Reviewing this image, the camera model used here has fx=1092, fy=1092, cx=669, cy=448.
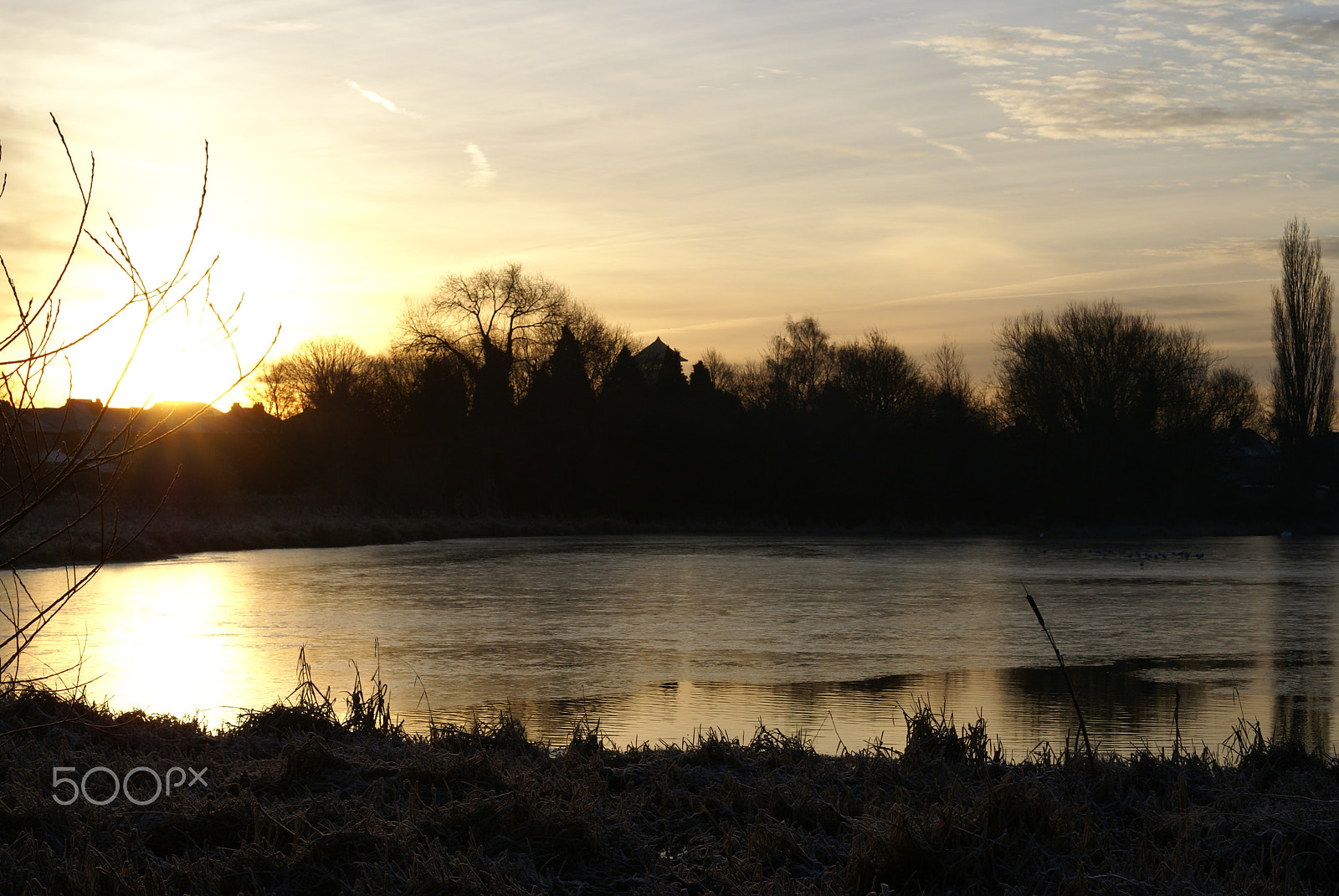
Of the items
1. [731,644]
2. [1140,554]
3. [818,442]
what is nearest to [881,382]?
[818,442]

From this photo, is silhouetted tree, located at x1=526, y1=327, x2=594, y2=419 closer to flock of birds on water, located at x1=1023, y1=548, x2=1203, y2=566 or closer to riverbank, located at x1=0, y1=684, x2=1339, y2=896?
flock of birds on water, located at x1=1023, y1=548, x2=1203, y2=566

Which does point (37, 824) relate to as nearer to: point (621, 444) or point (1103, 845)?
point (1103, 845)

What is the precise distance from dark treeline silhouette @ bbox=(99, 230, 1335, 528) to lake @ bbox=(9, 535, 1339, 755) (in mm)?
20171

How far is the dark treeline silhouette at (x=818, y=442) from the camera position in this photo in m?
41.8

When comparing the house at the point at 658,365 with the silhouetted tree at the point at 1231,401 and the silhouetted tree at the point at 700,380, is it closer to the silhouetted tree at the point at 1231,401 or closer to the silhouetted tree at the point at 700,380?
the silhouetted tree at the point at 700,380

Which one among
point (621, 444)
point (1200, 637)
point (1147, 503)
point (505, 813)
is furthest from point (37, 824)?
point (1147, 503)

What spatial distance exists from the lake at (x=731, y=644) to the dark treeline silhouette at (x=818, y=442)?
66.2 ft

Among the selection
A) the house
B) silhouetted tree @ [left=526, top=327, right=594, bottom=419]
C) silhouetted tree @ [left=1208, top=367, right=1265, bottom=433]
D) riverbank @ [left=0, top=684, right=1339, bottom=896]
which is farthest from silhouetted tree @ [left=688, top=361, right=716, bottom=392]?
riverbank @ [left=0, top=684, right=1339, bottom=896]

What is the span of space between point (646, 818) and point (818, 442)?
39.8 m

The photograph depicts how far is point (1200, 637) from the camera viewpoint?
11.5 m

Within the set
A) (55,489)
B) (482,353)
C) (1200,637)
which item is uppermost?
(482,353)

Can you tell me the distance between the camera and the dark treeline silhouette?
4178cm

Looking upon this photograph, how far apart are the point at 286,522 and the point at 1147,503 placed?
3167 centimetres

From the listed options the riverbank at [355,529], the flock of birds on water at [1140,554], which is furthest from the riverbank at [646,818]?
the flock of birds on water at [1140,554]
